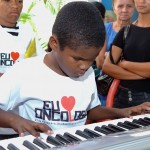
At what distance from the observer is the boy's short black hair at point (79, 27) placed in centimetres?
117

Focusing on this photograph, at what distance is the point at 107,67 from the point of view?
2076mm

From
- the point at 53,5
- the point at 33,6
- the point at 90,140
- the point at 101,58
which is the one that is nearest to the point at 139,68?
the point at 101,58

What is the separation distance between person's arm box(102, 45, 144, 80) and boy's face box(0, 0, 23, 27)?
0.59m

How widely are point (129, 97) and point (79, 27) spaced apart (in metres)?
0.86

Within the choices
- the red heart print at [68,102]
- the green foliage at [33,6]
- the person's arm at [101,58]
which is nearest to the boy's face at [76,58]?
the red heart print at [68,102]

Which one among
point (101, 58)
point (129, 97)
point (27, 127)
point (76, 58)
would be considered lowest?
point (129, 97)

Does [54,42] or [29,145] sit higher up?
[54,42]

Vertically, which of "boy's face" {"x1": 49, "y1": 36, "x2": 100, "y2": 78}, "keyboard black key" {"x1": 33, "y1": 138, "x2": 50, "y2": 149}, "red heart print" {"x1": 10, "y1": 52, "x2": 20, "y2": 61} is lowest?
"keyboard black key" {"x1": 33, "y1": 138, "x2": 50, "y2": 149}

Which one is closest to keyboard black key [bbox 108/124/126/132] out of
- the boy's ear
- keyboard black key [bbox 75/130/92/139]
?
keyboard black key [bbox 75/130/92/139]

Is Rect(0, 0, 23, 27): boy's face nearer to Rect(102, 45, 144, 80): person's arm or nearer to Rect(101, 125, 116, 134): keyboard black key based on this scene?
Rect(102, 45, 144, 80): person's arm

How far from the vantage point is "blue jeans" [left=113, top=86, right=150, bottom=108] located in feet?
6.23

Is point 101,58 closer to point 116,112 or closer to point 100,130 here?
point 116,112

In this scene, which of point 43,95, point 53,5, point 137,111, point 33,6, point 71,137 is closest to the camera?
point 71,137

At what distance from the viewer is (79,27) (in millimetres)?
1186
